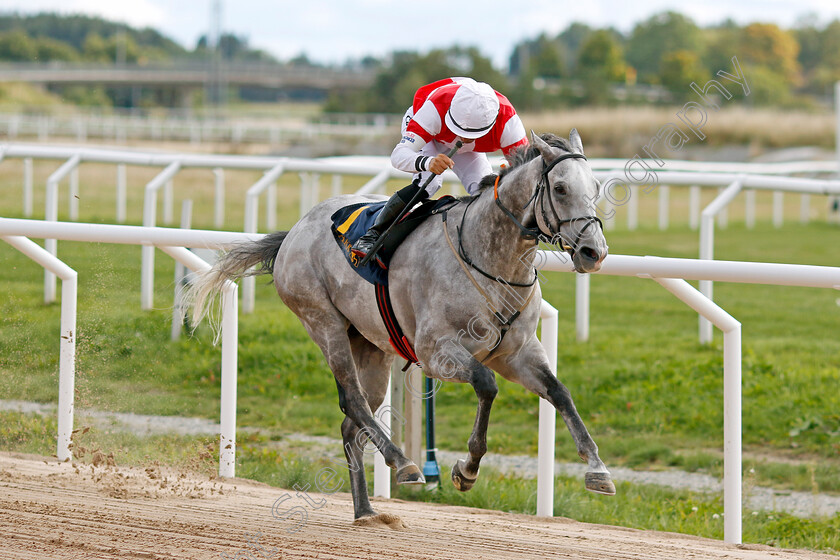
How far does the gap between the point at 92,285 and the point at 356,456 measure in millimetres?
1795

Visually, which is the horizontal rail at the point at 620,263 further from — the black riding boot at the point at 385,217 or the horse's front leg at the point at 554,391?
the black riding boot at the point at 385,217

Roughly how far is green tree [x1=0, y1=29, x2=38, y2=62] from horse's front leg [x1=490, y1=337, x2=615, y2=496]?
2032 inches

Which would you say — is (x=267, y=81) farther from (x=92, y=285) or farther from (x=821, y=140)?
(x=92, y=285)

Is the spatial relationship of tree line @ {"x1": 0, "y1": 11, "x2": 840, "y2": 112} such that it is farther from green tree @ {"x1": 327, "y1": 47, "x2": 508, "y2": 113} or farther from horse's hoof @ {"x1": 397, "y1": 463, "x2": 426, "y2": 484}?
horse's hoof @ {"x1": 397, "y1": 463, "x2": 426, "y2": 484}

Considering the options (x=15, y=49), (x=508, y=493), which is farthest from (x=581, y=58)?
(x=508, y=493)

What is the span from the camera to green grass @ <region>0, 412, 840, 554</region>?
431cm

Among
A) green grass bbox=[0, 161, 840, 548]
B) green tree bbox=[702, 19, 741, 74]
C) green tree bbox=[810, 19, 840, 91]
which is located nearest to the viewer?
green grass bbox=[0, 161, 840, 548]

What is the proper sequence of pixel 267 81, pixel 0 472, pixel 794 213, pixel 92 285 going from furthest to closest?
pixel 267 81, pixel 794 213, pixel 92 285, pixel 0 472

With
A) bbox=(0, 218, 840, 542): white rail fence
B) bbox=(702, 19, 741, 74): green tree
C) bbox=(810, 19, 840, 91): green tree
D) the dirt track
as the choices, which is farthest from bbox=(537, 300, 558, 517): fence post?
bbox=(810, 19, 840, 91): green tree

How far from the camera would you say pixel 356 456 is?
13.1ft

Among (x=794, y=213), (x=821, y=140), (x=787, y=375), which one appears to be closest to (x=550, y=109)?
(x=821, y=140)

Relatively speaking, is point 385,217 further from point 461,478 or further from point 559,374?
point 559,374

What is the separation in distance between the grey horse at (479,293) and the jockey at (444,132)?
136 millimetres

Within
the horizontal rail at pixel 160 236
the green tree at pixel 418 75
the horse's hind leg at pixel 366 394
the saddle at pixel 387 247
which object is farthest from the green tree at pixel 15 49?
the saddle at pixel 387 247
